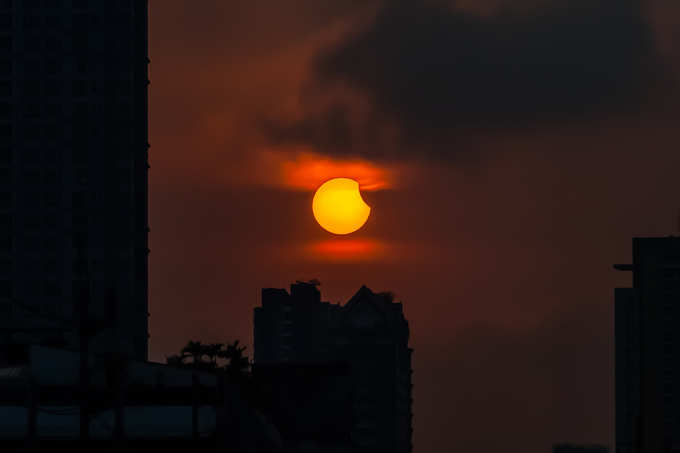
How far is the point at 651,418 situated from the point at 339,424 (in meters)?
28.4

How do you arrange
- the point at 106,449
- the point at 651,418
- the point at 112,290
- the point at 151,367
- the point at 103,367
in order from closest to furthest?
A: the point at 112,290
the point at 106,449
the point at 103,367
the point at 151,367
the point at 651,418

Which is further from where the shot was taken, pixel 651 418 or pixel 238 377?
pixel 651 418

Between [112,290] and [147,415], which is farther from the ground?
[112,290]

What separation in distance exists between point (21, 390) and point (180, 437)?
9.48 m

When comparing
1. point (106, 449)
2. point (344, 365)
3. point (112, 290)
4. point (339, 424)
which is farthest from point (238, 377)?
point (112, 290)

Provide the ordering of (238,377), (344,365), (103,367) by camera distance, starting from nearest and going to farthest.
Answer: (103,367) < (238,377) < (344,365)

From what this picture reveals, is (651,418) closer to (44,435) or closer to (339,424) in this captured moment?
(339,424)

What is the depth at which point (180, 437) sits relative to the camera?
→ 92.3 metres

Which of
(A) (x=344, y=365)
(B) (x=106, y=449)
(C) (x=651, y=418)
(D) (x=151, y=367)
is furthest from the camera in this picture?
(A) (x=344, y=365)

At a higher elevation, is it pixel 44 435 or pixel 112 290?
pixel 112 290

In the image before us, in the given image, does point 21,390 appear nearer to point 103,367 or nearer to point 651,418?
point 103,367

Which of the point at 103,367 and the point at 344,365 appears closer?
the point at 103,367

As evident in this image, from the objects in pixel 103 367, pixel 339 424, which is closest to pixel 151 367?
pixel 103 367

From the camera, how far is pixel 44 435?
299 ft
